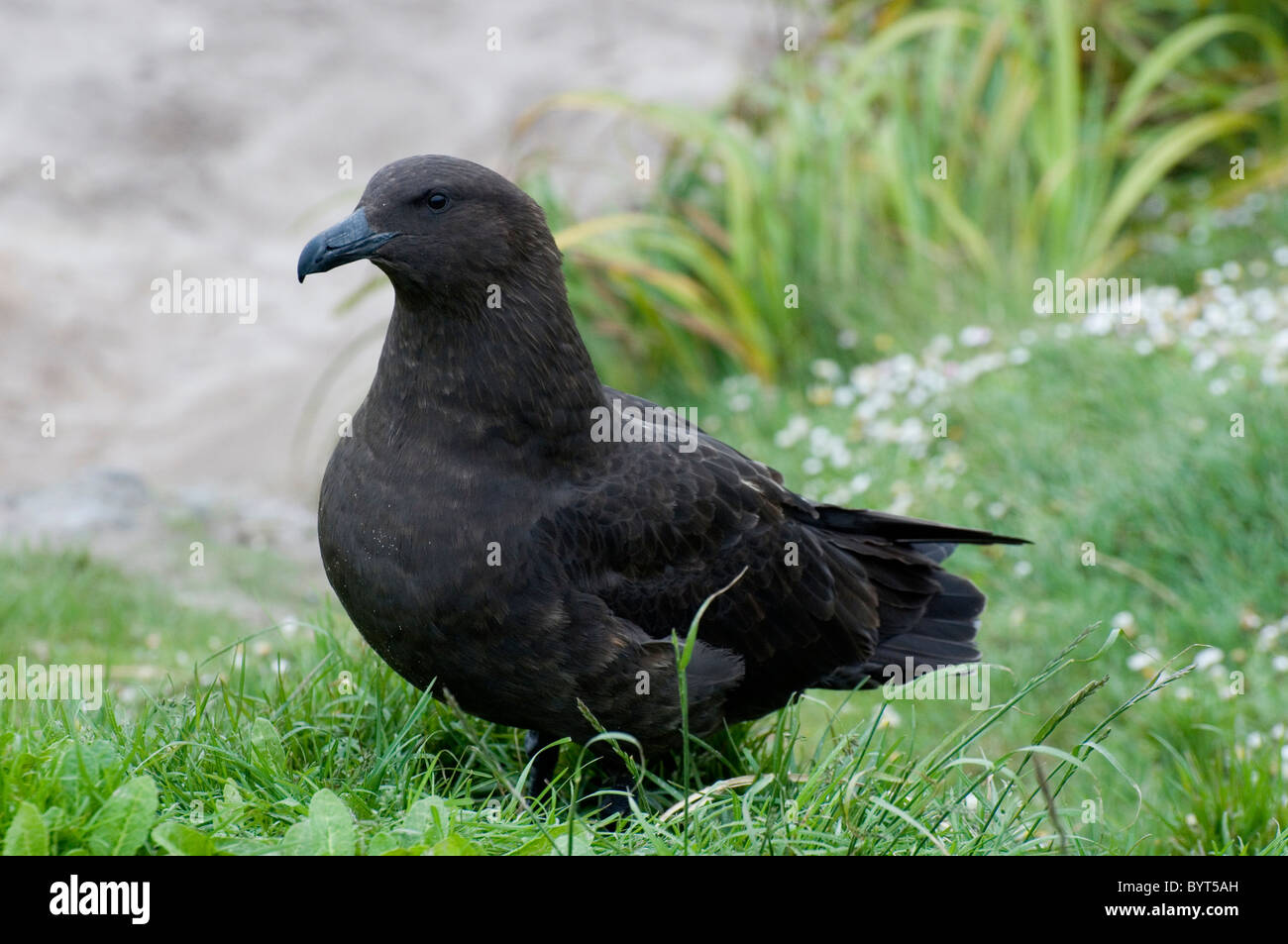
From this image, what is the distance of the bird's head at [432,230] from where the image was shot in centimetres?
306

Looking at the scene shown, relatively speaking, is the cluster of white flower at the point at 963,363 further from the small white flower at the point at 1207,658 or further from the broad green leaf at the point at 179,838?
the broad green leaf at the point at 179,838

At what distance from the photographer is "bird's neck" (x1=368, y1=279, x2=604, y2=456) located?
3.13m

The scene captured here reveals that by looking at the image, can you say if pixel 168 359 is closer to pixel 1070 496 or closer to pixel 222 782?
pixel 1070 496

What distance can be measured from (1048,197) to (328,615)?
4378mm

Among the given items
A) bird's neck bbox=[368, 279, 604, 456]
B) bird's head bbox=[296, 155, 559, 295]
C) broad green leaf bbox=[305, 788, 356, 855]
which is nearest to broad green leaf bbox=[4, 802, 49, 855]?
broad green leaf bbox=[305, 788, 356, 855]

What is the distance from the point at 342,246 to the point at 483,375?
1.36 feet

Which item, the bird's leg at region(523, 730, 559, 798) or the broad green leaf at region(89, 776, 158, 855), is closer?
the broad green leaf at region(89, 776, 158, 855)

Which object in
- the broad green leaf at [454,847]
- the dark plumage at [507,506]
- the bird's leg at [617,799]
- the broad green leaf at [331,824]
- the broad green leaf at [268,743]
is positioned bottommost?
the bird's leg at [617,799]

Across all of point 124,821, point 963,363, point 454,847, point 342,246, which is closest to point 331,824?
point 454,847

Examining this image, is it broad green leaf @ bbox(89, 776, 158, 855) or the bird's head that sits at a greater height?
the bird's head

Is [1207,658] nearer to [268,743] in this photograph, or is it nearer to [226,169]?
[268,743]

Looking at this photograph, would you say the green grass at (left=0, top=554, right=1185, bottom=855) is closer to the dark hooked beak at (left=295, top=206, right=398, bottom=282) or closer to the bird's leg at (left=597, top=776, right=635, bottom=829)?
the bird's leg at (left=597, top=776, right=635, bottom=829)

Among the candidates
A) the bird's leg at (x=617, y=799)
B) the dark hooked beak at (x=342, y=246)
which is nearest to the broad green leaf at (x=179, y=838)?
the bird's leg at (x=617, y=799)

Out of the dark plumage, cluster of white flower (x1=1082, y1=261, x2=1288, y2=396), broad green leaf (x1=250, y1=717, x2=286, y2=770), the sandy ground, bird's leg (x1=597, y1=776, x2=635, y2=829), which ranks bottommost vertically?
bird's leg (x1=597, y1=776, x2=635, y2=829)
